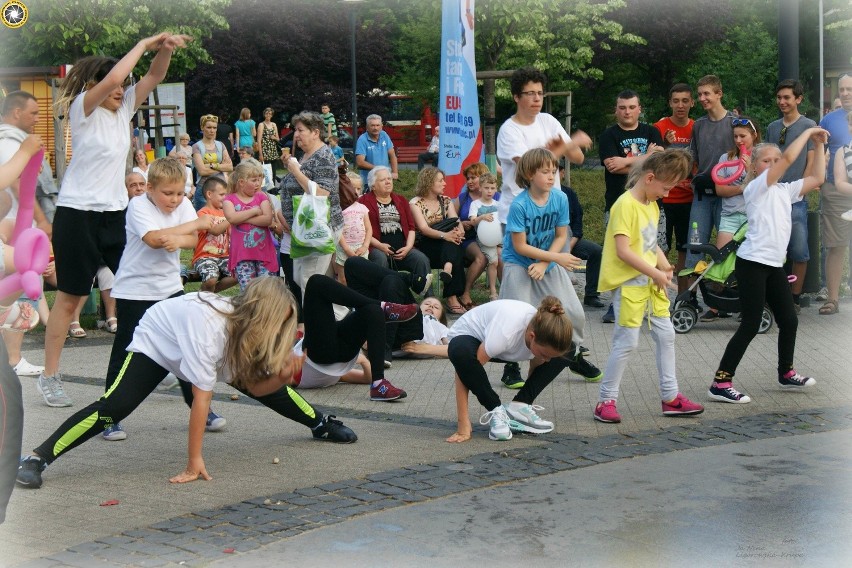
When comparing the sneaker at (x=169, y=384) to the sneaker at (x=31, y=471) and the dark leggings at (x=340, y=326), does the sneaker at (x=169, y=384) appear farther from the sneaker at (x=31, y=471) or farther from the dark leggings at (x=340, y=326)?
the sneaker at (x=31, y=471)

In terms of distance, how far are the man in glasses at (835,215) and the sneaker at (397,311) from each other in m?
4.47

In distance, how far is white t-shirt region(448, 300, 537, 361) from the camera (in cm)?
648

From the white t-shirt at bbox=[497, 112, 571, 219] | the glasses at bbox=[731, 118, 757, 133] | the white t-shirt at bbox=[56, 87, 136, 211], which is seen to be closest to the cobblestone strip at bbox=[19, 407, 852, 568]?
the white t-shirt at bbox=[497, 112, 571, 219]

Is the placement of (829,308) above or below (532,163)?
below

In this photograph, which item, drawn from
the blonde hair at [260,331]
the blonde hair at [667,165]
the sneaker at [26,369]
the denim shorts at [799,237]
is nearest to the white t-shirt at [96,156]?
the blonde hair at [260,331]

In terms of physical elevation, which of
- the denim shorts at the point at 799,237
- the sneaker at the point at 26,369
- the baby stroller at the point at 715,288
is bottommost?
the sneaker at the point at 26,369

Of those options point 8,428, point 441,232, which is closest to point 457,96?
point 441,232

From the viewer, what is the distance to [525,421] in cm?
673

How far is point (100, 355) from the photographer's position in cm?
969

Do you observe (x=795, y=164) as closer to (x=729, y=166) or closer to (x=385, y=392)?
(x=729, y=166)

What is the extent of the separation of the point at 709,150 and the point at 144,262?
20.6 feet

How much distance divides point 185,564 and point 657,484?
2.38 meters

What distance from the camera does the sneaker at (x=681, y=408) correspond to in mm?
7168

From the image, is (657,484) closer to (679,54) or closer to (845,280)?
(845,280)
